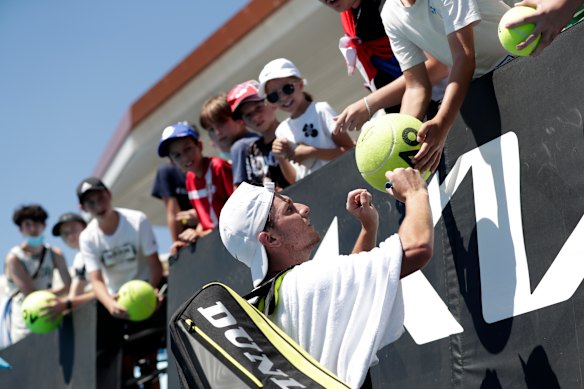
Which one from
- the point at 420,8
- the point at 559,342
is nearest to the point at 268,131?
the point at 420,8

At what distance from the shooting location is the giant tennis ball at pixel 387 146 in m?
3.86

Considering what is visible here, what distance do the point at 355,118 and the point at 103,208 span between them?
3.72 metres

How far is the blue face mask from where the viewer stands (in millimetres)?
9406

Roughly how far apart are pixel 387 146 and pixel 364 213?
39cm

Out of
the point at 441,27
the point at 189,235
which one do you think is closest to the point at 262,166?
the point at 189,235

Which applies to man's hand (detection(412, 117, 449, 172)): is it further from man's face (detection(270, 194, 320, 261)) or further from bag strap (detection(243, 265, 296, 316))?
bag strap (detection(243, 265, 296, 316))

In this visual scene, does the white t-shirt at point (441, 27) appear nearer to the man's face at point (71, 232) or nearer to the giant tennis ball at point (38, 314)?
the giant tennis ball at point (38, 314)

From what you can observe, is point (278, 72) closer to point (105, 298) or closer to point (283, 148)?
point (283, 148)

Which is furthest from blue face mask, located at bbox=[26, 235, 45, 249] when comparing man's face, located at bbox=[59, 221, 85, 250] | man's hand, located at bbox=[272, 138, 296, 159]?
man's hand, located at bbox=[272, 138, 296, 159]

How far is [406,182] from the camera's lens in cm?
358

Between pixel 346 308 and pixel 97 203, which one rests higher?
pixel 97 203

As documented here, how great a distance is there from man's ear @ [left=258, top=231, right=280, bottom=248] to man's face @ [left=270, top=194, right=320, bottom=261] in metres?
0.03

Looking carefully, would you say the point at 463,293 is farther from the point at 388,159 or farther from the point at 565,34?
the point at 565,34

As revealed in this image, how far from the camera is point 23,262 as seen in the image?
9359mm
